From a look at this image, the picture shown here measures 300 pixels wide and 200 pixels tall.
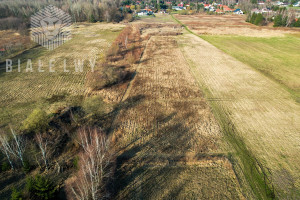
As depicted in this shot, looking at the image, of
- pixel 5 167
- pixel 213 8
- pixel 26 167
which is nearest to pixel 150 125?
pixel 26 167

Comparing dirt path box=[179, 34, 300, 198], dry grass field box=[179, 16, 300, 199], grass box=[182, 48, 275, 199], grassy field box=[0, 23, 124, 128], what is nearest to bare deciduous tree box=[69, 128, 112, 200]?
grass box=[182, 48, 275, 199]

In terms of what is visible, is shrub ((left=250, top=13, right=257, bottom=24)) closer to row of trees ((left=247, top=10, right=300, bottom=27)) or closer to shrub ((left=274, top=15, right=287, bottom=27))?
row of trees ((left=247, top=10, right=300, bottom=27))

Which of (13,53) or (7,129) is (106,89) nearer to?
(7,129)

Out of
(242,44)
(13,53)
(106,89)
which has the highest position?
(242,44)

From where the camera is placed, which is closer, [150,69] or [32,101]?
[32,101]

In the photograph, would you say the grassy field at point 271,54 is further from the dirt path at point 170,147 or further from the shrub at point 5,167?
the shrub at point 5,167

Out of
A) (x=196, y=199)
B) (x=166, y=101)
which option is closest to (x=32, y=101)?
(x=166, y=101)

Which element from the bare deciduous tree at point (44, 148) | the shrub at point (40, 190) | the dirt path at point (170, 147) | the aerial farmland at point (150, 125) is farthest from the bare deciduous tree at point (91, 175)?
the bare deciduous tree at point (44, 148)
